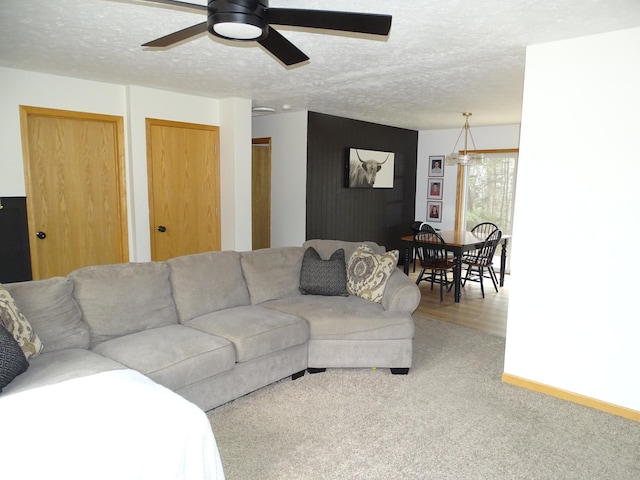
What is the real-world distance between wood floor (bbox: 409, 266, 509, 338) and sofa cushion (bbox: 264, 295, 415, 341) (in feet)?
5.20

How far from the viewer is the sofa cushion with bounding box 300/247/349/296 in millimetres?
3889

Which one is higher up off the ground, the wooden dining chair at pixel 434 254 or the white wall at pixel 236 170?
the white wall at pixel 236 170

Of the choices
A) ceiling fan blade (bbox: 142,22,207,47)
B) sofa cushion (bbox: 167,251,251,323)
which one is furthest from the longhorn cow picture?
ceiling fan blade (bbox: 142,22,207,47)

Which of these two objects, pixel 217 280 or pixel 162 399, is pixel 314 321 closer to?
pixel 217 280

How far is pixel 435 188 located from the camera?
26.7 feet

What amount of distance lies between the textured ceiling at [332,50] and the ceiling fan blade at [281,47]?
29 cm

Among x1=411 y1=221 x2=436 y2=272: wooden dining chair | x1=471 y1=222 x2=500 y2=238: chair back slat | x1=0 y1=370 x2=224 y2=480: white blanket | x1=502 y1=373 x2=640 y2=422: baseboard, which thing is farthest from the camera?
x1=471 y1=222 x2=500 y2=238: chair back slat

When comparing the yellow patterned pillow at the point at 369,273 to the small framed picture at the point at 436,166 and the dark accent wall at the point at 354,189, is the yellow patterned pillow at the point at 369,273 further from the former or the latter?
the small framed picture at the point at 436,166

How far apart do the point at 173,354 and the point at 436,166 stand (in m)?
6.49

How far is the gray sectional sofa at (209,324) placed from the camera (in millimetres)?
2557

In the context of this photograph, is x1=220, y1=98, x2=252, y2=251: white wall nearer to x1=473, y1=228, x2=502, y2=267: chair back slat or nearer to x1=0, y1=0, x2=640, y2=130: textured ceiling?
x1=0, y1=0, x2=640, y2=130: textured ceiling

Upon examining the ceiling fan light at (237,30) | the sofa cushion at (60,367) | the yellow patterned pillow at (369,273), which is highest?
the ceiling fan light at (237,30)

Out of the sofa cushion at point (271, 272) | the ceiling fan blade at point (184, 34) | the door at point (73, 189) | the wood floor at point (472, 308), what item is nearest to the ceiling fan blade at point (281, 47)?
the ceiling fan blade at point (184, 34)

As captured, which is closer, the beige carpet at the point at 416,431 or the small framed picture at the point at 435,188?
the beige carpet at the point at 416,431
